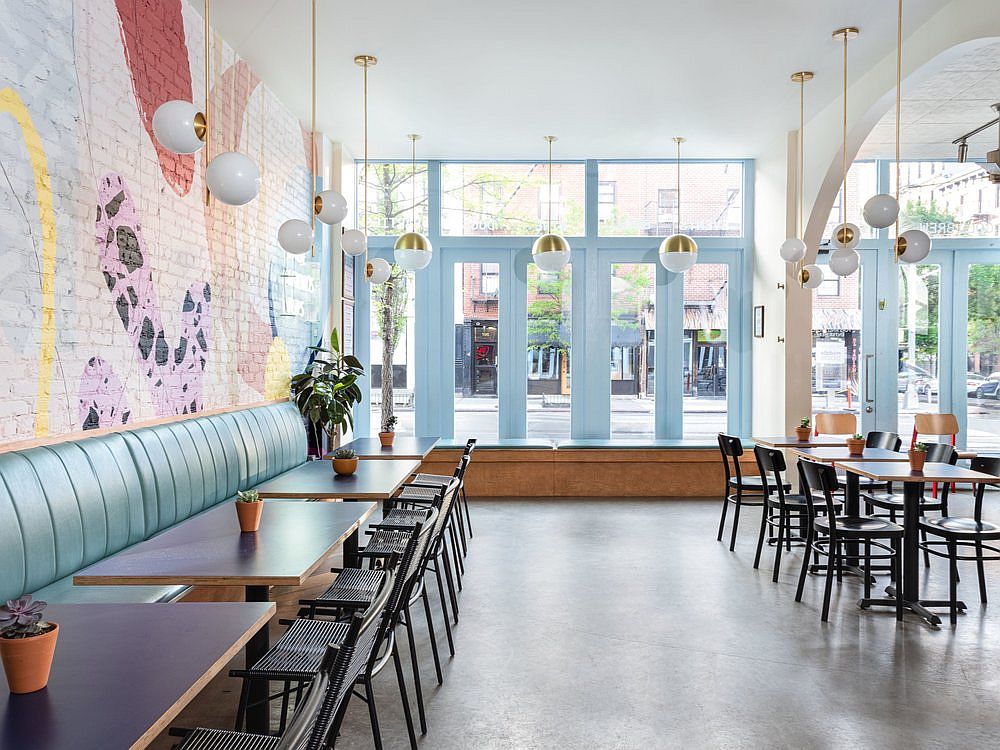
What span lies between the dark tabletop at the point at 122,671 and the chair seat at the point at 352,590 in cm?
95

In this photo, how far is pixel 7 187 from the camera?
331 centimetres

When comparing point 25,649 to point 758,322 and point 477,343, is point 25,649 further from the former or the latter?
point 758,322

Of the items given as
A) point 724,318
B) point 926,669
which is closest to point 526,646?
point 926,669

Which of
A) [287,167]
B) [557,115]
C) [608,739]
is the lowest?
[608,739]

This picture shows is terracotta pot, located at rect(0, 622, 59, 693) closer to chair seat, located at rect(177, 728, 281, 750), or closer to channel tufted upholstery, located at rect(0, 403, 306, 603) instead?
chair seat, located at rect(177, 728, 281, 750)

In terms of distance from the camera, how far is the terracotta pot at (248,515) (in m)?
3.07

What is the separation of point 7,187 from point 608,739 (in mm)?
3296

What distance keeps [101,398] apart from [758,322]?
7.07m

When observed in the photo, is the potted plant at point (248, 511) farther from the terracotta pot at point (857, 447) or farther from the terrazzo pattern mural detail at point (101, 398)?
the terracotta pot at point (857, 447)

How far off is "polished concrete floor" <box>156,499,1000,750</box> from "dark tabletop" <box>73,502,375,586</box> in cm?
76

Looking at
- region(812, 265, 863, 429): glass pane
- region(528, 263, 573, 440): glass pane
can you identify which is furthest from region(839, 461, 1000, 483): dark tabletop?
region(528, 263, 573, 440): glass pane

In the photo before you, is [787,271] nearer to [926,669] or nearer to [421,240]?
[421,240]

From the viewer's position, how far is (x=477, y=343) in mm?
9367

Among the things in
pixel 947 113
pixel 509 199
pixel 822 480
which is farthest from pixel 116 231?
pixel 947 113
